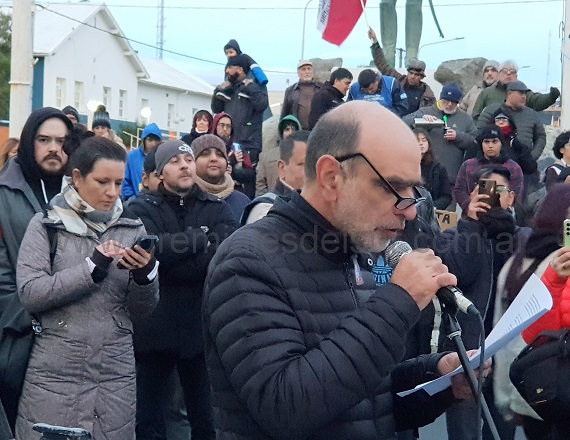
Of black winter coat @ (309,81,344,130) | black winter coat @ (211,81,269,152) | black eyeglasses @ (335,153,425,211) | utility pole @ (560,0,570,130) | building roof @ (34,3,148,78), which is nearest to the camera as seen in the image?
black eyeglasses @ (335,153,425,211)

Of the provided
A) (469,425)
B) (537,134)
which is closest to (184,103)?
(537,134)

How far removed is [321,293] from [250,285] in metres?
0.23

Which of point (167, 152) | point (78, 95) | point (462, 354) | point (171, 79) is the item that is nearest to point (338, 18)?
point (167, 152)

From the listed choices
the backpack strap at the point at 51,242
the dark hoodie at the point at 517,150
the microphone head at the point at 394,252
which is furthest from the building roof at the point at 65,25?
the microphone head at the point at 394,252

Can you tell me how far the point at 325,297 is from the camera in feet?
9.17

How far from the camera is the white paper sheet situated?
281 cm

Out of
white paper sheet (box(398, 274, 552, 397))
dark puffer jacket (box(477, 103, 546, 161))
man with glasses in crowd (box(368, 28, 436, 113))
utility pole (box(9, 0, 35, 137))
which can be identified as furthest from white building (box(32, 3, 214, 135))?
white paper sheet (box(398, 274, 552, 397))

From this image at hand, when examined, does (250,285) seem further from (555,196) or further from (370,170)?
(555,196)

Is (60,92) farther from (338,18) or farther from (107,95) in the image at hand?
(338,18)

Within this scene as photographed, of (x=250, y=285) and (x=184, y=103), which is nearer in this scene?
(x=250, y=285)

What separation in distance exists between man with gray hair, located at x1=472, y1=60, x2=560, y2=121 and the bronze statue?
170 inches

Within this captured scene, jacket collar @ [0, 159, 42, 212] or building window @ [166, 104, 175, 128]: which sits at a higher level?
jacket collar @ [0, 159, 42, 212]

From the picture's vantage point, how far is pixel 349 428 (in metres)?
2.75

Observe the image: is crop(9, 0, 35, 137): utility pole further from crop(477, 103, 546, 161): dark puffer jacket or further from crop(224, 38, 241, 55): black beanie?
crop(477, 103, 546, 161): dark puffer jacket
